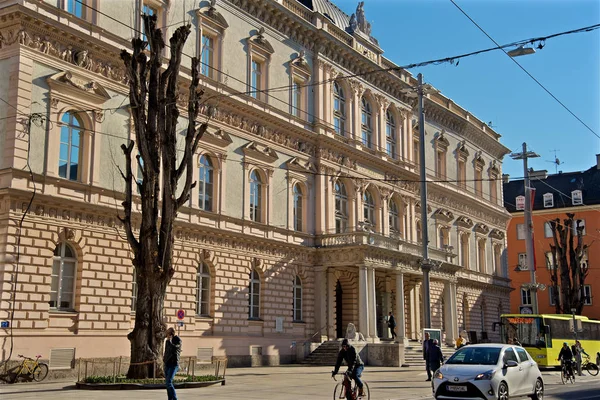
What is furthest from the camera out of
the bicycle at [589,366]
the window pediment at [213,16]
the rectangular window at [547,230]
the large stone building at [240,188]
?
the rectangular window at [547,230]

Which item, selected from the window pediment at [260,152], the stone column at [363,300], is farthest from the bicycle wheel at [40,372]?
the stone column at [363,300]

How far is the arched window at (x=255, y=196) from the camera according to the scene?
118 feet

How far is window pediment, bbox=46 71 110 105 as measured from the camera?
85.6 ft

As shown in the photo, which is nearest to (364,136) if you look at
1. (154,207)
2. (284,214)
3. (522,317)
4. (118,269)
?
(284,214)

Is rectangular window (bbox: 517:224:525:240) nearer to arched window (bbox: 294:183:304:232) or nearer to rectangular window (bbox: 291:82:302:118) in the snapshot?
arched window (bbox: 294:183:304:232)

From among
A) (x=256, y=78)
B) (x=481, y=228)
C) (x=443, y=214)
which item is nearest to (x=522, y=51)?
(x=256, y=78)

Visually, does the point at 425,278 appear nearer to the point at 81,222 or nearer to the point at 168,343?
the point at 81,222

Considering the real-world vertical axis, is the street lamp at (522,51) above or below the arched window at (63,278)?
above

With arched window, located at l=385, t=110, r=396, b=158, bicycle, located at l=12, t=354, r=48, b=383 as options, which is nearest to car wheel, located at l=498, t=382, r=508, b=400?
bicycle, located at l=12, t=354, r=48, b=383

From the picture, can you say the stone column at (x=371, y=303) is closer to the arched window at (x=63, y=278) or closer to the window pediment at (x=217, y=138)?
the window pediment at (x=217, y=138)

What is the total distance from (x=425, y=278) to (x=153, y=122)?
50.2ft

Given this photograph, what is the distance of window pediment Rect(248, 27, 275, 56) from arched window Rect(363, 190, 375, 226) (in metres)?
11.3

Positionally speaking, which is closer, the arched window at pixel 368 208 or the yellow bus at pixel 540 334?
the yellow bus at pixel 540 334

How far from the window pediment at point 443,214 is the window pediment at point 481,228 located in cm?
547
